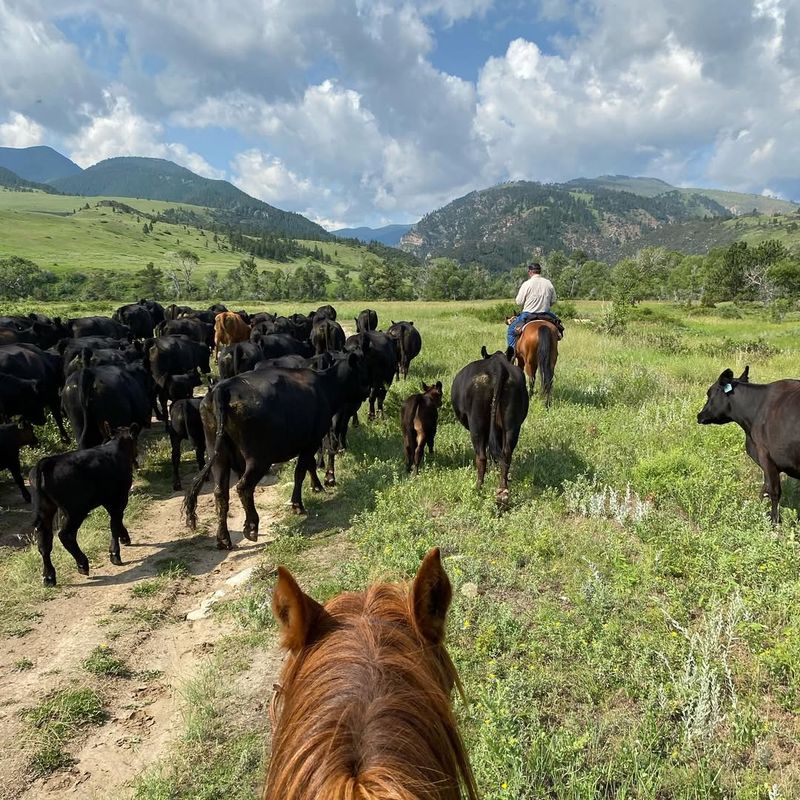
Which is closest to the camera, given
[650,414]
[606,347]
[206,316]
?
[650,414]

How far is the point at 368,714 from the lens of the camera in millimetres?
1209

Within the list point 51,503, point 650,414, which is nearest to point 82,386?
point 51,503

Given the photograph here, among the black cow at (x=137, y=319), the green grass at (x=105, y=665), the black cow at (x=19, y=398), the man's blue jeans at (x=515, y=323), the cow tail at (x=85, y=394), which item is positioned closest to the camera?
the green grass at (x=105, y=665)

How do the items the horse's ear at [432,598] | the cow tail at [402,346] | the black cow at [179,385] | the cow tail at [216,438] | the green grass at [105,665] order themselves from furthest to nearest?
the cow tail at [402,346], the black cow at [179,385], the cow tail at [216,438], the green grass at [105,665], the horse's ear at [432,598]

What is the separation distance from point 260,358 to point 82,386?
4.11 m

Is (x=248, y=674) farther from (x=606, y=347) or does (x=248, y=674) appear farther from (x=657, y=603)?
(x=606, y=347)

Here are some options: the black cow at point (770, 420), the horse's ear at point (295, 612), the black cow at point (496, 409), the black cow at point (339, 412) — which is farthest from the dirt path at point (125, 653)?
the black cow at point (770, 420)

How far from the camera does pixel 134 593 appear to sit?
566cm

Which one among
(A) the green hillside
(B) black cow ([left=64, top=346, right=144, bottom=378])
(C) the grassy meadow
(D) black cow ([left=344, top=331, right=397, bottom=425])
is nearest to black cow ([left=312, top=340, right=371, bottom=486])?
(C) the grassy meadow

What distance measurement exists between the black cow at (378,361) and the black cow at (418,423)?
203cm

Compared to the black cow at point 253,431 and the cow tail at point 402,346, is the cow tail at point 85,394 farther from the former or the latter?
the cow tail at point 402,346

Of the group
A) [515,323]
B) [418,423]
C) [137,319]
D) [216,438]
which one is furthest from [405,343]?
[137,319]

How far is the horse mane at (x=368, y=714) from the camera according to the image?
109 cm

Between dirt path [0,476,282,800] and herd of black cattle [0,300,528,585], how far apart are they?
384 mm
